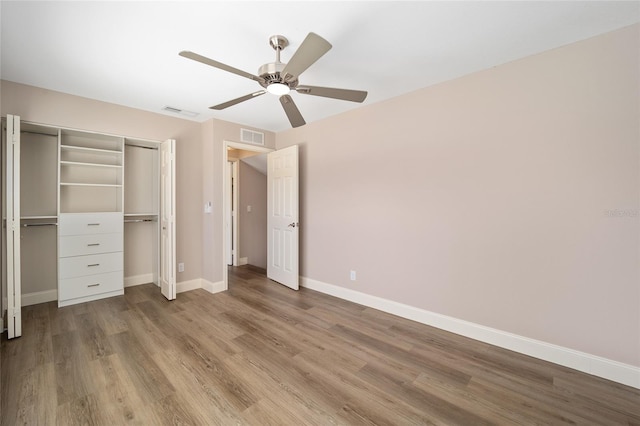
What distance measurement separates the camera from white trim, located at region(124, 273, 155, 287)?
380 cm

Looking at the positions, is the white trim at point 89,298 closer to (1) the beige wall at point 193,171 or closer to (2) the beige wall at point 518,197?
(1) the beige wall at point 193,171

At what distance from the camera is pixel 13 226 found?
7.71ft

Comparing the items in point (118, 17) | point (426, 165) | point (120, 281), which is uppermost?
point (118, 17)

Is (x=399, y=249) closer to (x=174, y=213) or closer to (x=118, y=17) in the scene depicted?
(x=174, y=213)

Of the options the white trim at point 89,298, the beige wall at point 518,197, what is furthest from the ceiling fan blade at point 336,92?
the white trim at point 89,298

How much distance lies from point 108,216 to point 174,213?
86 cm

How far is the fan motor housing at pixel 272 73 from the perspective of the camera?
177cm

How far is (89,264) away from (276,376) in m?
2.99

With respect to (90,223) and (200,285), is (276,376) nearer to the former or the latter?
(200,285)

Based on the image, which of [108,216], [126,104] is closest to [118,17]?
[126,104]

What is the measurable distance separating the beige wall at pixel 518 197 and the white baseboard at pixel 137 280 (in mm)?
3233

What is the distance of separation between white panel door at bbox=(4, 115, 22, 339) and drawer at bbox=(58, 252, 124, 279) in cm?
79

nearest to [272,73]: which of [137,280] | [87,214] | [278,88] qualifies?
[278,88]

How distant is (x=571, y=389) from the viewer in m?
1.80
